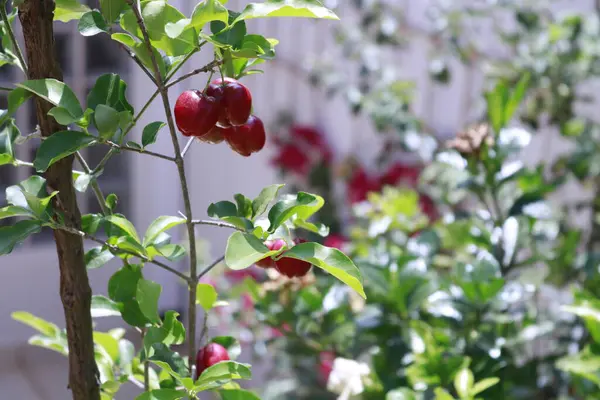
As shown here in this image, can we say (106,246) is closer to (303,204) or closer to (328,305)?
(303,204)

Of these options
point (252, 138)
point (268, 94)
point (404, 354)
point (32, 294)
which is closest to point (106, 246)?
point (252, 138)

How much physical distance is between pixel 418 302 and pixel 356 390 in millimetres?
167

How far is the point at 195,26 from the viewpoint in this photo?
58cm

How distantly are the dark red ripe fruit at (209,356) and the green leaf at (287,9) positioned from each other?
1.01ft

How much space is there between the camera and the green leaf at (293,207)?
0.62 meters

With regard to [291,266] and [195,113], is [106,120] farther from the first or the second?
[291,266]

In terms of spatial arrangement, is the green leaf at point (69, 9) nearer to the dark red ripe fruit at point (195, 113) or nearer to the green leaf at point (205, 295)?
the dark red ripe fruit at point (195, 113)

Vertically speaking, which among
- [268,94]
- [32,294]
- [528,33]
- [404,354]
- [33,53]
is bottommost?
[32,294]

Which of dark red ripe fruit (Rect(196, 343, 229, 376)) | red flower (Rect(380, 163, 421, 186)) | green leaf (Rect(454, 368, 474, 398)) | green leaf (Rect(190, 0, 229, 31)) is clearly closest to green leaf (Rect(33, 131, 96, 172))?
green leaf (Rect(190, 0, 229, 31))

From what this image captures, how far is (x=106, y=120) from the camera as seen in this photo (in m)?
0.60

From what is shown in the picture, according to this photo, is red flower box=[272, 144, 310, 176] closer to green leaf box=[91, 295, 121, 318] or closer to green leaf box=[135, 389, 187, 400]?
green leaf box=[91, 295, 121, 318]

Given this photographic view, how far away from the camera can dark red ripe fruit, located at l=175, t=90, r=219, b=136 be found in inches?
23.8

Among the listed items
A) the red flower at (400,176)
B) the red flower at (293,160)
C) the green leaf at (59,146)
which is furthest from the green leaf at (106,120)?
the red flower at (293,160)

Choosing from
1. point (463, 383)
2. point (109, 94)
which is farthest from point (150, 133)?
point (463, 383)
